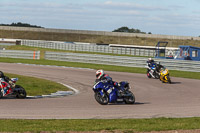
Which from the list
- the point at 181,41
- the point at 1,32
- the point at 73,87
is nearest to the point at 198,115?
the point at 73,87

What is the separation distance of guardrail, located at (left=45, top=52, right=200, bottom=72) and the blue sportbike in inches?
736

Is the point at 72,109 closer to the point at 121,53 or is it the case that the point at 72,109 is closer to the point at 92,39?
the point at 121,53

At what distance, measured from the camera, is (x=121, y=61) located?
124 ft

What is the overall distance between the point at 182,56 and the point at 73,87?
85.0 ft

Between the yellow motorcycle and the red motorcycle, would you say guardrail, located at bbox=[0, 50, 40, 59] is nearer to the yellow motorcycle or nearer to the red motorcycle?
the yellow motorcycle

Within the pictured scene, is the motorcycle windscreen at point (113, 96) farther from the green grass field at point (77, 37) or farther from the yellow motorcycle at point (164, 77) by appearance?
the green grass field at point (77, 37)

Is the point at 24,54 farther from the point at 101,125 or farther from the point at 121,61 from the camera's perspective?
the point at 101,125

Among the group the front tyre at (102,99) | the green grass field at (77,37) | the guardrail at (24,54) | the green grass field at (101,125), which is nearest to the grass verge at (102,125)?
the green grass field at (101,125)

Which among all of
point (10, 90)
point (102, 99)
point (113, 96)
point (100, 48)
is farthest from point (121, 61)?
point (100, 48)

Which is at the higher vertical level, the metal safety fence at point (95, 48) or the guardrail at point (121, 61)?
the metal safety fence at point (95, 48)

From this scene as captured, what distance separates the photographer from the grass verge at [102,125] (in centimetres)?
1025

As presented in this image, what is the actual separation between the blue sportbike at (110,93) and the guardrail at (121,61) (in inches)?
736

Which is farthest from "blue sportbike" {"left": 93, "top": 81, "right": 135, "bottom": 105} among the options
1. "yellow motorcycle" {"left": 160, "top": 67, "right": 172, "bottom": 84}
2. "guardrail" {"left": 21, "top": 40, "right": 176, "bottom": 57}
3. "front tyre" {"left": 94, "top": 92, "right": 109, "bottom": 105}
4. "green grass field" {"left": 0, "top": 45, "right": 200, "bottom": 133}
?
"guardrail" {"left": 21, "top": 40, "right": 176, "bottom": 57}

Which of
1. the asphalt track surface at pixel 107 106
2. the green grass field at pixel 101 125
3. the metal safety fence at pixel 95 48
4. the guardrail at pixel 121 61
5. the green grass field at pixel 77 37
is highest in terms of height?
the green grass field at pixel 77 37
